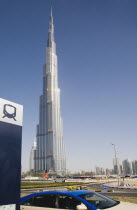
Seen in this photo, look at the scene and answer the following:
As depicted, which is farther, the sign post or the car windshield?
the car windshield

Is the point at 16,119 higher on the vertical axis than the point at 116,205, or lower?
higher

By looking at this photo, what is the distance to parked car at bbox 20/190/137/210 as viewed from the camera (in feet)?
18.9

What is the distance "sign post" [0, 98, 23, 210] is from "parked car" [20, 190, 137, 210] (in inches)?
77.2

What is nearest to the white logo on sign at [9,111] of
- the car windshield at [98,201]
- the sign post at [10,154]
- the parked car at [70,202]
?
the sign post at [10,154]

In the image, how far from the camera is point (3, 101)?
4.75 m

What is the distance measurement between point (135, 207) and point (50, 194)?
8.98 feet

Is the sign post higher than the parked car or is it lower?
higher

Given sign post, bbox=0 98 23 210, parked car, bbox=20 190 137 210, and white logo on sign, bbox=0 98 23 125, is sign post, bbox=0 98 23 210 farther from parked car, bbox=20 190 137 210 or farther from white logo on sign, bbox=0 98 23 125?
parked car, bbox=20 190 137 210

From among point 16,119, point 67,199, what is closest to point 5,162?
point 16,119

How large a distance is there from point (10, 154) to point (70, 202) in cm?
271

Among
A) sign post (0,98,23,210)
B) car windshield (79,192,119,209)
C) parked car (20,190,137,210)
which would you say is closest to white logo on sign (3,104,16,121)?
sign post (0,98,23,210)

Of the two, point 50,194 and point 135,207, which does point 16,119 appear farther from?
point 135,207

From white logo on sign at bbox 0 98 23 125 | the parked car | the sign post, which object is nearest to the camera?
the sign post

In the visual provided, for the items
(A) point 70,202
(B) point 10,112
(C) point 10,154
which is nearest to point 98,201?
(A) point 70,202
